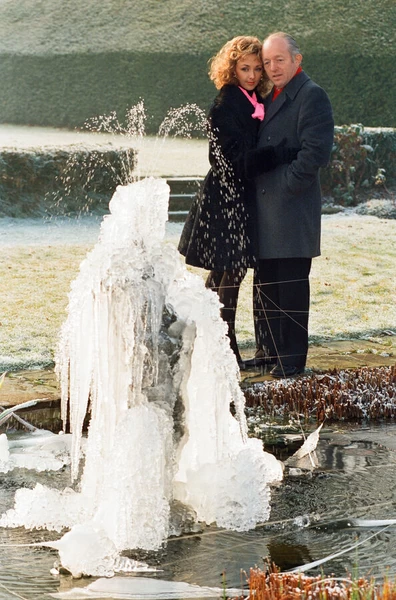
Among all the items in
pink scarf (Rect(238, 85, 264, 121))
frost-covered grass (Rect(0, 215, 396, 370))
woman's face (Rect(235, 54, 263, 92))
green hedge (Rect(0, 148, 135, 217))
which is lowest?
frost-covered grass (Rect(0, 215, 396, 370))

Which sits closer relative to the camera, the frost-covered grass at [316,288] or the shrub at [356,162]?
the frost-covered grass at [316,288]

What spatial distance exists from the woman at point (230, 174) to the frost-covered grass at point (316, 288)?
5.08 feet

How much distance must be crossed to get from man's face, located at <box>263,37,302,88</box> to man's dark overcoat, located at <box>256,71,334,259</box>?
0.06 m

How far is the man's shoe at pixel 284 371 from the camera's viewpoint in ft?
19.8

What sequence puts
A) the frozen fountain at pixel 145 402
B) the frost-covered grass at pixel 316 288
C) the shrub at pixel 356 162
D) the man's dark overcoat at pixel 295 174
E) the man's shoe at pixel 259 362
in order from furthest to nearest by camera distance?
the shrub at pixel 356 162, the frost-covered grass at pixel 316 288, the man's shoe at pixel 259 362, the man's dark overcoat at pixel 295 174, the frozen fountain at pixel 145 402

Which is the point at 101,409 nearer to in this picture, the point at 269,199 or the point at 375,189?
the point at 269,199

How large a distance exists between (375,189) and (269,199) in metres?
3.68

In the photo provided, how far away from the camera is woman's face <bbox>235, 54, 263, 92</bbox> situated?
224 inches

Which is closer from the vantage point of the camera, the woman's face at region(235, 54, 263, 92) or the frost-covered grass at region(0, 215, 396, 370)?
the woman's face at region(235, 54, 263, 92)

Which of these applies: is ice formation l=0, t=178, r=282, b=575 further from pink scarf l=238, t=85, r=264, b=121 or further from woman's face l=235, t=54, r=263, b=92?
pink scarf l=238, t=85, r=264, b=121

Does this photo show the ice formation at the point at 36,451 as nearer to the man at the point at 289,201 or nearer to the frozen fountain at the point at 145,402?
the frozen fountain at the point at 145,402

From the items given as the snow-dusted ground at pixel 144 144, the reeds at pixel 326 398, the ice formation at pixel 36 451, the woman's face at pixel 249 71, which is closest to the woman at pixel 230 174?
the woman's face at pixel 249 71

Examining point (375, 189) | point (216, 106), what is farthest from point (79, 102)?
point (216, 106)

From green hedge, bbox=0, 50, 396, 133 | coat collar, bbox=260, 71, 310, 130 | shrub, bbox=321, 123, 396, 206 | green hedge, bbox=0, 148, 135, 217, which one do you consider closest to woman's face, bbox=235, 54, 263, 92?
coat collar, bbox=260, 71, 310, 130
